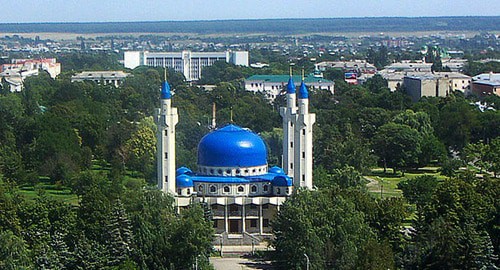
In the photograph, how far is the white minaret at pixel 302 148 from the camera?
49.9 meters

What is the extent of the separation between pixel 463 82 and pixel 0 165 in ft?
244

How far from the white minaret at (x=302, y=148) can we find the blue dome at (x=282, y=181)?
14.4 inches

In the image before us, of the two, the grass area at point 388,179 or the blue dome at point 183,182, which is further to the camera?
the grass area at point 388,179

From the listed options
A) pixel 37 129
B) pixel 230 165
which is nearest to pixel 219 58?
pixel 37 129

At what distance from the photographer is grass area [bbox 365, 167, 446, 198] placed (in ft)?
200

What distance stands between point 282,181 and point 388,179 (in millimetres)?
18760

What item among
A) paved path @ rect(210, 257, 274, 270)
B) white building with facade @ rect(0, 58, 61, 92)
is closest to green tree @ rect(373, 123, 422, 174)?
paved path @ rect(210, 257, 274, 270)

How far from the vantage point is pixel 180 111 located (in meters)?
85.0

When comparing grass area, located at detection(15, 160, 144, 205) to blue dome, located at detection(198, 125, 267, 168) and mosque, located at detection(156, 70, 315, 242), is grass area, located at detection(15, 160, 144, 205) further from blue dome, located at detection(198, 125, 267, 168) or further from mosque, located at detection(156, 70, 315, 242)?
mosque, located at detection(156, 70, 315, 242)

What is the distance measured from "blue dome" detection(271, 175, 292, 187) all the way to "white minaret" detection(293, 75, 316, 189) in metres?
0.37

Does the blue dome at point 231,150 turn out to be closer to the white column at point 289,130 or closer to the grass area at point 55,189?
the white column at point 289,130

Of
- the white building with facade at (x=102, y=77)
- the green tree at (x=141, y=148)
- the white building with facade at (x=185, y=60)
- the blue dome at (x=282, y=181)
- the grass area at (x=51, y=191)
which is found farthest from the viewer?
the white building with facade at (x=185, y=60)

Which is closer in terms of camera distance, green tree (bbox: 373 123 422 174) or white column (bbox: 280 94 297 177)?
white column (bbox: 280 94 297 177)

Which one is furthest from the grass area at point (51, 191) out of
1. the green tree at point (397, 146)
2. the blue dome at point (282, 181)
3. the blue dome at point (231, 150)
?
the green tree at point (397, 146)
